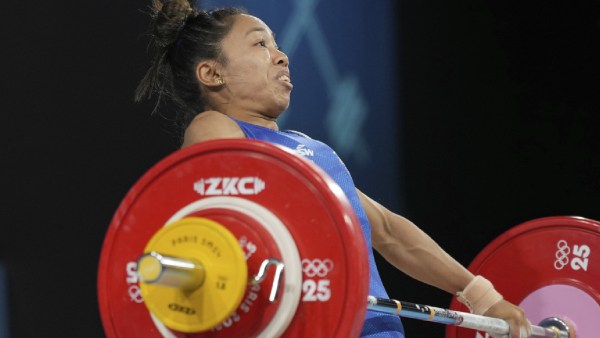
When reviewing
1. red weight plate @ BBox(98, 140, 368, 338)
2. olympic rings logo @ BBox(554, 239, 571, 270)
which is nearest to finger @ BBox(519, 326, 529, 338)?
olympic rings logo @ BBox(554, 239, 571, 270)

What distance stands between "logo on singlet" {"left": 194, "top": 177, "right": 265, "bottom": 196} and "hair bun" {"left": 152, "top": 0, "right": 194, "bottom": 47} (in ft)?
2.63

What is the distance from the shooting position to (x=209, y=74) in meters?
2.28

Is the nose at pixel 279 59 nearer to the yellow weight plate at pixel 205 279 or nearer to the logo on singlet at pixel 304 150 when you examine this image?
the logo on singlet at pixel 304 150

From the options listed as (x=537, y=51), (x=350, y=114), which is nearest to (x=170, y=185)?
(x=350, y=114)

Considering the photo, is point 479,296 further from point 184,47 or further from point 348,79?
point 348,79

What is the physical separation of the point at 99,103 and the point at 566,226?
52.1 inches

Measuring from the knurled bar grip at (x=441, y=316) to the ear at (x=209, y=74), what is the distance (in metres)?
0.74

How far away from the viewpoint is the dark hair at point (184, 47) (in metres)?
2.30

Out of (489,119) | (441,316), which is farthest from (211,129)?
(489,119)

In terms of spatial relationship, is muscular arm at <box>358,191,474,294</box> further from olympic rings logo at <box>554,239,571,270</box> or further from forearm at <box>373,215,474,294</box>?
olympic rings logo at <box>554,239,571,270</box>

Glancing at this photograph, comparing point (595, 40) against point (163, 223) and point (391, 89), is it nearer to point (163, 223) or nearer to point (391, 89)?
point (391, 89)

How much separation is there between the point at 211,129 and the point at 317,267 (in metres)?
0.55

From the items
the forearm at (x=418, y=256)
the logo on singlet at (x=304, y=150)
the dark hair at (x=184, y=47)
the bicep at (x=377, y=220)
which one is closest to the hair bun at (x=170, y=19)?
the dark hair at (x=184, y=47)

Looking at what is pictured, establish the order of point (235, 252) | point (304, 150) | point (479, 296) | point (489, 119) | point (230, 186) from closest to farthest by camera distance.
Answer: point (235, 252), point (230, 186), point (304, 150), point (479, 296), point (489, 119)
